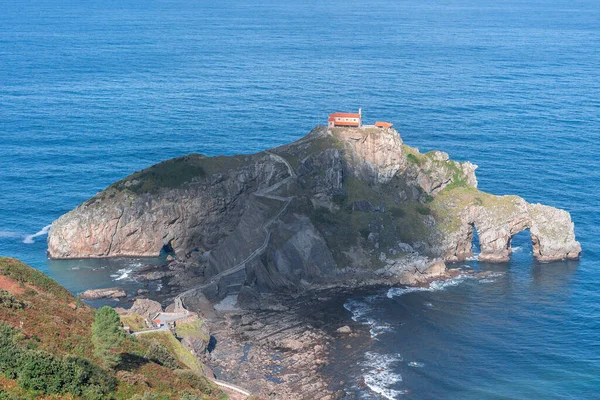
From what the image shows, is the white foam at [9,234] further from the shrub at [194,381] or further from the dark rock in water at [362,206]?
the shrub at [194,381]

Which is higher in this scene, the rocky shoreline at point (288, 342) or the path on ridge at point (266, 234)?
the path on ridge at point (266, 234)

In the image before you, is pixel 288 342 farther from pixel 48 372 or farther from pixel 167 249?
pixel 48 372

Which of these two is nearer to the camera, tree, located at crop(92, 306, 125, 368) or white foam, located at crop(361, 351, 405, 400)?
tree, located at crop(92, 306, 125, 368)

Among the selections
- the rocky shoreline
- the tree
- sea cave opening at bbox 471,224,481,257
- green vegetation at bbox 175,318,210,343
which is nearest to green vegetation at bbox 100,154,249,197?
the rocky shoreline

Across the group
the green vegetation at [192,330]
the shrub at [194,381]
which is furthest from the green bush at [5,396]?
the green vegetation at [192,330]

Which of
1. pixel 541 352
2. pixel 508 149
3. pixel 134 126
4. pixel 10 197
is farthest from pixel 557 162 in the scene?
pixel 10 197

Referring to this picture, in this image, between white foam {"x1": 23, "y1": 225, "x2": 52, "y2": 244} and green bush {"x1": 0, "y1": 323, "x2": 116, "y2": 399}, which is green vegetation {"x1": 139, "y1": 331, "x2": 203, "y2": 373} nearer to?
green bush {"x1": 0, "y1": 323, "x2": 116, "y2": 399}

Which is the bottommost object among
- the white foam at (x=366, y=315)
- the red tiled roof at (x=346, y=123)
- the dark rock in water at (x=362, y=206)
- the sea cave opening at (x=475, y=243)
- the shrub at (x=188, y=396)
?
the white foam at (x=366, y=315)
